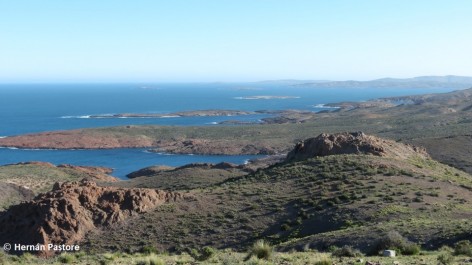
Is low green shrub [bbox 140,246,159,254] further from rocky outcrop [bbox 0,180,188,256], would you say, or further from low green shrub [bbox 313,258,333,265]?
low green shrub [bbox 313,258,333,265]

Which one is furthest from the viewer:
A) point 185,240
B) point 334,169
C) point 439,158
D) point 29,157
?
point 29,157

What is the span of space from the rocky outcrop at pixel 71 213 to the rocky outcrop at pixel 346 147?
16.7 meters

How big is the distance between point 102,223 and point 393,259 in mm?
18489

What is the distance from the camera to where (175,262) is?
15.4 m

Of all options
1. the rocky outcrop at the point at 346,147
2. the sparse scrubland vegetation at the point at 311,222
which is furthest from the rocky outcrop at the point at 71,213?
the rocky outcrop at the point at 346,147

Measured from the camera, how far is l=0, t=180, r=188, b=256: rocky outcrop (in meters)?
27.7

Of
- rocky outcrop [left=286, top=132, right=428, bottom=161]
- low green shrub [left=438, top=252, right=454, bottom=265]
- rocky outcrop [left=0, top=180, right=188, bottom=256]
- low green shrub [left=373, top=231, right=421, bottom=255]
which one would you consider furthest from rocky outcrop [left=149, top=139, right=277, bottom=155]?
low green shrub [left=438, top=252, right=454, bottom=265]

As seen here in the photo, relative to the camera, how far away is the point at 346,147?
147 ft

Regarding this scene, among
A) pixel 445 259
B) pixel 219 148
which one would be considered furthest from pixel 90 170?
pixel 445 259

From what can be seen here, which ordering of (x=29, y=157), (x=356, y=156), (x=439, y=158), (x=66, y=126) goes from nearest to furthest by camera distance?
(x=356, y=156), (x=439, y=158), (x=29, y=157), (x=66, y=126)

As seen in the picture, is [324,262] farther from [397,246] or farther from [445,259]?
[397,246]

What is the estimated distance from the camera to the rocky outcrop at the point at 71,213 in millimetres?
27672

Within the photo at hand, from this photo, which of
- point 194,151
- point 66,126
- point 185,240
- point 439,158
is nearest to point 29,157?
point 194,151

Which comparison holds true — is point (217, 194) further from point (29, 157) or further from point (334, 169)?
point (29, 157)
